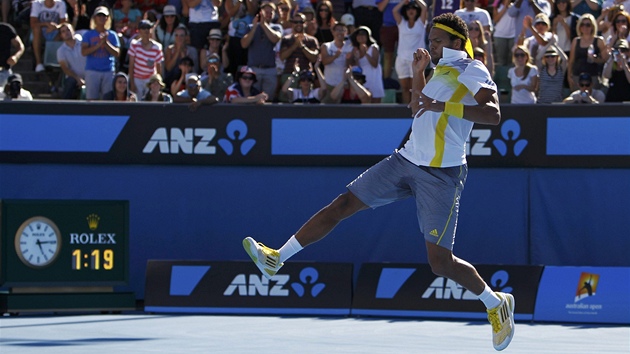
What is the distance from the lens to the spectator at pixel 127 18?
54.0ft

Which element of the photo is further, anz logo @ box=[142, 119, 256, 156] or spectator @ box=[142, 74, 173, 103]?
spectator @ box=[142, 74, 173, 103]

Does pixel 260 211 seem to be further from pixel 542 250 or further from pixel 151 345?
pixel 151 345

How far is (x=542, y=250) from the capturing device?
12.4 meters

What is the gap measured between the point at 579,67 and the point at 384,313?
4702 millimetres

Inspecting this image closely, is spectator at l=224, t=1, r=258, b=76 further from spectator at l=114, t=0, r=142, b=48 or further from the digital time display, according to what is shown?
the digital time display

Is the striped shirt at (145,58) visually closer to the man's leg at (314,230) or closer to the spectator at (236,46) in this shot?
the spectator at (236,46)

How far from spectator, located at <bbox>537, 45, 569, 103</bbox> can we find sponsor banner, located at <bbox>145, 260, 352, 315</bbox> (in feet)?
11.5

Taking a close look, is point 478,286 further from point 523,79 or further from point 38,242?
point 523,79

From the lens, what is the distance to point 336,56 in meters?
14.6

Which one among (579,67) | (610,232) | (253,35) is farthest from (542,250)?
(253,35)

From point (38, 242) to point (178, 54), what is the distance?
459 centimetres

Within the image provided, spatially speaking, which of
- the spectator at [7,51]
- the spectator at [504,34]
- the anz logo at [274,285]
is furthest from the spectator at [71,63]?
the spectator at [504,34]

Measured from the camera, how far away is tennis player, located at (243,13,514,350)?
24.0 feet

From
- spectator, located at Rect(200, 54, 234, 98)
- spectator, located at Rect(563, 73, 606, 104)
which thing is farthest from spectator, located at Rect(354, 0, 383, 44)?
spectator, located at Rect(563, 73, 606, 104)
